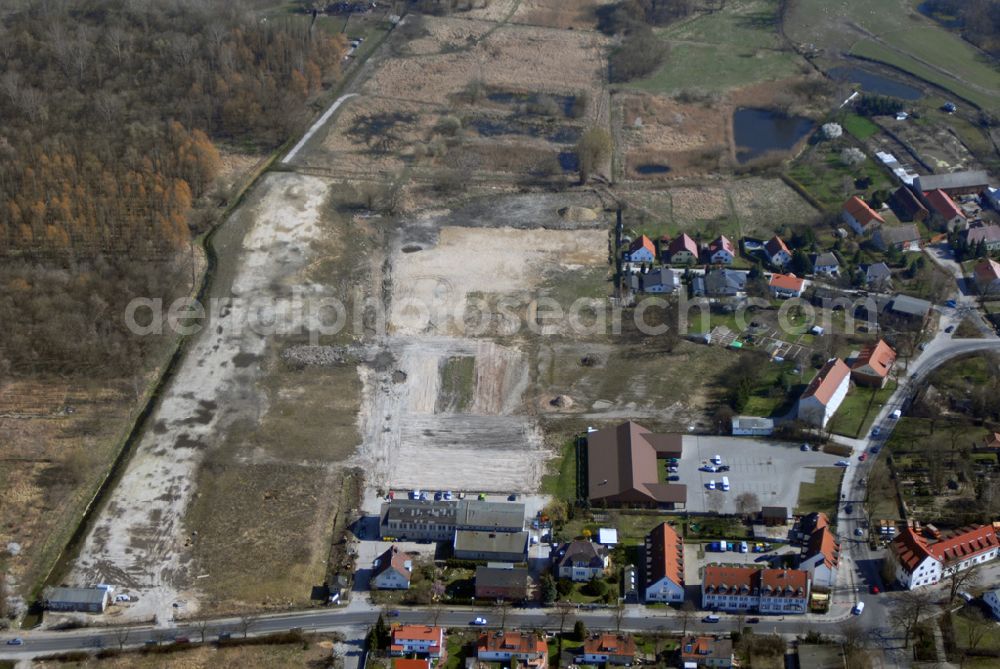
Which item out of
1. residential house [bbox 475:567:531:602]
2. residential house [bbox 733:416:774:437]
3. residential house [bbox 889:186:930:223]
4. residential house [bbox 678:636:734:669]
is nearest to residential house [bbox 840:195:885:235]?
residential house [bbox 889:186:930:223]

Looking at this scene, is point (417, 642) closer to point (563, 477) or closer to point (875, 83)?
point (563, 477)

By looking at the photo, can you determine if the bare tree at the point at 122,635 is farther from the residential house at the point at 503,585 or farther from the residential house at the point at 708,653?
the residential house at the point at 708,653

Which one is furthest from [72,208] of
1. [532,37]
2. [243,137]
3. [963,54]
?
[963,54]

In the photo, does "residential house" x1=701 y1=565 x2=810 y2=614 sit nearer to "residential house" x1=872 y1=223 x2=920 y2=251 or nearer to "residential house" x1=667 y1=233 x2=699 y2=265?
"residential house" x1=667 y1=233 x2=699 y2=265

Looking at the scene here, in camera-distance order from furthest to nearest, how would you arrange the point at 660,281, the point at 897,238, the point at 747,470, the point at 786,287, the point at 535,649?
1. the point at 897,238
2. the point at 660,281
3. the point at 786,287
4. the point at 747,470
5. the point at 535,649

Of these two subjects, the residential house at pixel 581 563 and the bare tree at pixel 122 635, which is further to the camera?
the residential house at pixel 581 563

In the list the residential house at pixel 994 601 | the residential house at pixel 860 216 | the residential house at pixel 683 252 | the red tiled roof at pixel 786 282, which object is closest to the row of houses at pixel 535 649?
the residential house at pixel 994 601

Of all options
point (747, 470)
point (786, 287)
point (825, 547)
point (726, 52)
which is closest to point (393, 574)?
point (747, 470)
